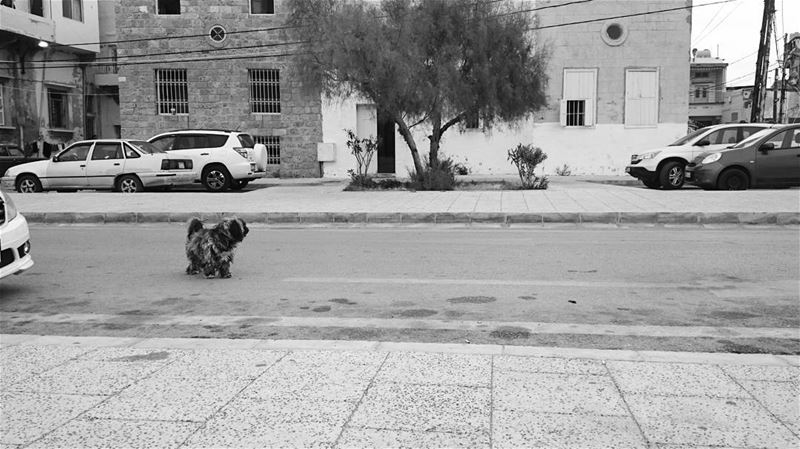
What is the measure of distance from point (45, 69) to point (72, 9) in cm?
340

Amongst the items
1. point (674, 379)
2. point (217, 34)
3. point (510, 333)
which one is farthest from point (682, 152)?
point (217, 34)

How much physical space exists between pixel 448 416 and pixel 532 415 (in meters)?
0.40

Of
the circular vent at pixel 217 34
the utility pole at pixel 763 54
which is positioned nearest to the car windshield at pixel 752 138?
the utility pole at pixel 763 54

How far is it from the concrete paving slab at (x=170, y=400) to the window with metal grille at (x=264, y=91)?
73.0 feet

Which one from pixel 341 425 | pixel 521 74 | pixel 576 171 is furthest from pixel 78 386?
pixel 576 171

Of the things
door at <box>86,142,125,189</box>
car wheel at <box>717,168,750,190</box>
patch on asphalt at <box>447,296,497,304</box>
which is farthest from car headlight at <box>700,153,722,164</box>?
door at <box>86,142,125,189</box>

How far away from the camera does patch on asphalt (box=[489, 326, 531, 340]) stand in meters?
4.65

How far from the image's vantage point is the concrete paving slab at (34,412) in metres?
3.04

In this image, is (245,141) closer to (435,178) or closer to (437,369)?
(435,178)

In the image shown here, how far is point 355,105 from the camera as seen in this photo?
24688 millimetres

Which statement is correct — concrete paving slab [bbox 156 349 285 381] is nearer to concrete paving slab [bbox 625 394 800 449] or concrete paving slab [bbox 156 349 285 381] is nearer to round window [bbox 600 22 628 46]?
concrete paving slab [bbox 625 394 800 449]

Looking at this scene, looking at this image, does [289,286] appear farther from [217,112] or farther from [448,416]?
[217,112]

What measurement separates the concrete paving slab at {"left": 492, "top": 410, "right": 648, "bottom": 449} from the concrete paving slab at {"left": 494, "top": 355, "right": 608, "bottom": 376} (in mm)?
587

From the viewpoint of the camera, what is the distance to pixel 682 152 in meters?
16.9
